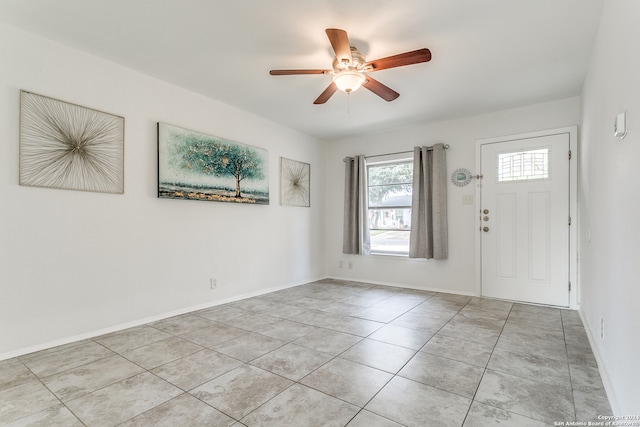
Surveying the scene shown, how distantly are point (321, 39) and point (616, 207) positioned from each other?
Result: 225cm

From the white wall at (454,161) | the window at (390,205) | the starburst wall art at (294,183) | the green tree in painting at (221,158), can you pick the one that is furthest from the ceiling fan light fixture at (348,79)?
the window at (390,205)

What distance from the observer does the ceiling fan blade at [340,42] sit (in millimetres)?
1985

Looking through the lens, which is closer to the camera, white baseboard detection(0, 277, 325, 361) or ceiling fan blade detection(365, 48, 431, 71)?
ceiling fan blade detection(365, 48, 431, 71)

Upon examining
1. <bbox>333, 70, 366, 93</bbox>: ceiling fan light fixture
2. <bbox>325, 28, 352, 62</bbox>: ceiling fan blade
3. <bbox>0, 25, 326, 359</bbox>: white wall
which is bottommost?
<bbox>0, 25, 326, 359</bbox>: white wall

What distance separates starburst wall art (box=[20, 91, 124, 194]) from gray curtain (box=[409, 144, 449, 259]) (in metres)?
3.75

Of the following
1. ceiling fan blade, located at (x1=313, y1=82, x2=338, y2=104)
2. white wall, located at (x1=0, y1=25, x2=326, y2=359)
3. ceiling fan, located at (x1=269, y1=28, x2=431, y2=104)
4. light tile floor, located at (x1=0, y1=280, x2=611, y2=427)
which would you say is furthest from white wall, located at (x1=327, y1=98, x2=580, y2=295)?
ceiling fan blade, located at (x1=313, y1=82, x2=338, y2=104)

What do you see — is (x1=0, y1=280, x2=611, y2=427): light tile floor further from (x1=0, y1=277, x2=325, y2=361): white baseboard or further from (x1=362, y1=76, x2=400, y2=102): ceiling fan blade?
(x1=362, y1=76, x2=400, y2=102): ceiling fan blade

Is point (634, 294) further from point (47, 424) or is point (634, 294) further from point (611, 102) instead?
point (47, 424)

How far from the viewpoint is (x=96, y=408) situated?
5.58 feet

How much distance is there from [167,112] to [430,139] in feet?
11.7

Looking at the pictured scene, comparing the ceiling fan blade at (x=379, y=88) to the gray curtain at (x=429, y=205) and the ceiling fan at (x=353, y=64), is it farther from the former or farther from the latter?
the gray curtain at (x=429, y=205)

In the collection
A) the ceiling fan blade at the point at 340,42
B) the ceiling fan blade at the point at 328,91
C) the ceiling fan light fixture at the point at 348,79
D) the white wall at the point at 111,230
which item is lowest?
the white wall at the point at 111,230

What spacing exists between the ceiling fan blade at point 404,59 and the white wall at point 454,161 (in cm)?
249

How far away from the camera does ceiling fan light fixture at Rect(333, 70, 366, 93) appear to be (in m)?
2.48
